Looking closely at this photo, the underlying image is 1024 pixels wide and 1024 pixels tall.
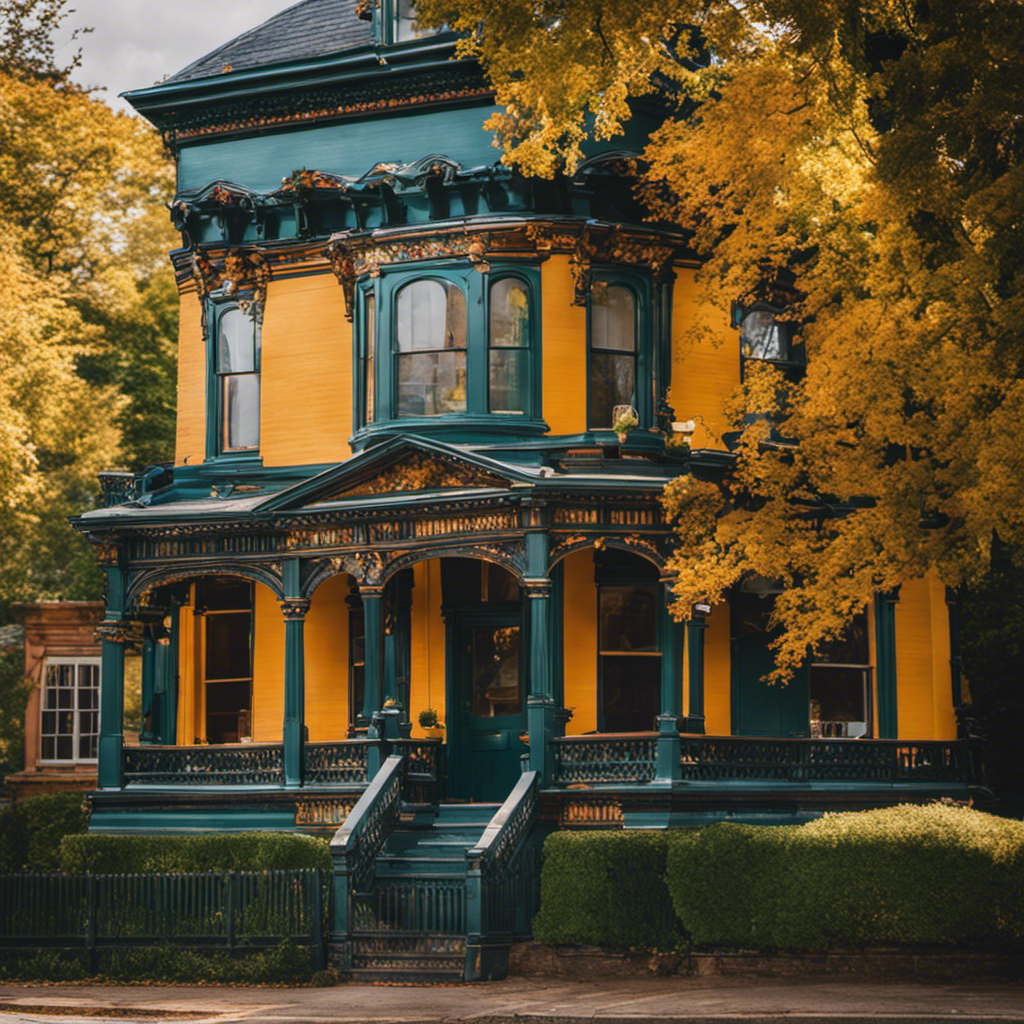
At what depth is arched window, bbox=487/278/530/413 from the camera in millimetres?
25109

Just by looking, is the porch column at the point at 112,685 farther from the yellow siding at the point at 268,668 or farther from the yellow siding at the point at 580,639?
the yellow siding at the point at 580,639

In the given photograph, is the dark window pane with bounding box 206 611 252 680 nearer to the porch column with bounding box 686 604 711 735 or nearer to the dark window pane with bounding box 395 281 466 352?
the dark window pane with bounding box 395 281 466 352

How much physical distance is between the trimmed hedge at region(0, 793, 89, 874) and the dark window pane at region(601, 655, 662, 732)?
922 cm

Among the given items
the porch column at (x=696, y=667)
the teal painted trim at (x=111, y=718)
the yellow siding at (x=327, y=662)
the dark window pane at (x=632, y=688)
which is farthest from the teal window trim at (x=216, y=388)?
the porch column at (x=696, y=667)

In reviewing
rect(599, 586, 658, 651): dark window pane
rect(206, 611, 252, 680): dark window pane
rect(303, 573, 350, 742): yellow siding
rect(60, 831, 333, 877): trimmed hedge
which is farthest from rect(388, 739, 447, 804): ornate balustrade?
rect(206, 611, 252, 680): dark window pane

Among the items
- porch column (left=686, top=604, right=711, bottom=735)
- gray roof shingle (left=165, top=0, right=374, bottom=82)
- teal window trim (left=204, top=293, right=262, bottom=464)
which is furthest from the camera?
gray roof shingle (left=165, top=0, right=374, bottom=82)

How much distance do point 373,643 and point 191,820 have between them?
365 cm

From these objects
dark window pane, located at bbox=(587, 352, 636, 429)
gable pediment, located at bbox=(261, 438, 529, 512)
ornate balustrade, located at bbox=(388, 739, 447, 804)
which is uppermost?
dark window pane, located at bbox=(587, 352, 636, 429)

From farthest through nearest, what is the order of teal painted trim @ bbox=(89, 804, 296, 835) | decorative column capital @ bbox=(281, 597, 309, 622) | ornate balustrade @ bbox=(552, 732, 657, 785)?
decorative column capital @ bbox=(281, 597, 309, 622) < teal painted trim @ bbox=(89, 804, 296, 835) < ornate balustrade @ bbox=(552, 732, 657, 785)

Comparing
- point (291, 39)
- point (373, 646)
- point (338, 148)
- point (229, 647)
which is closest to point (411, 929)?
point (373, 646)

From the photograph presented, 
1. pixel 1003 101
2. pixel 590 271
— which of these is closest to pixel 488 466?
pixel 590 271

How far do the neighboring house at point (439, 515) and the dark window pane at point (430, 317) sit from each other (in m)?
0.04

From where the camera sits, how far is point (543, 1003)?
17812mm

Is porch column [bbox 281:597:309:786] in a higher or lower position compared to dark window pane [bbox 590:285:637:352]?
lower
